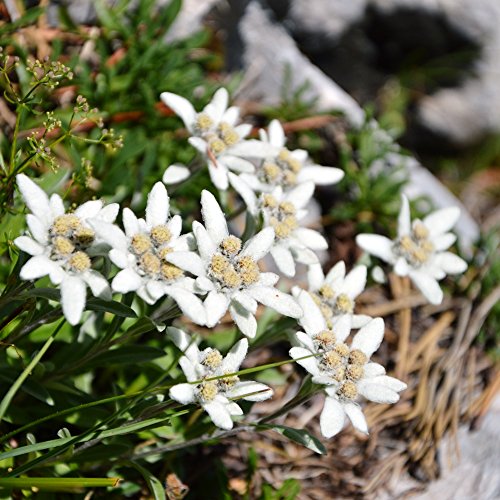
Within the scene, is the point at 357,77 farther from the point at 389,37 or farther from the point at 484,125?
the point at 484,125

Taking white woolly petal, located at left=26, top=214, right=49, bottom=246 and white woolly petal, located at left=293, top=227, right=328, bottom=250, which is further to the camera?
white woolly petal, located at left=293, top=227, right=328, bottom=250

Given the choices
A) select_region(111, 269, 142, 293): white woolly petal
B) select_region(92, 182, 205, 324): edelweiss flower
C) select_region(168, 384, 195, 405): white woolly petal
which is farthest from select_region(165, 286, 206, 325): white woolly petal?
select_region(168, 384, 195, 405): white woolly petal

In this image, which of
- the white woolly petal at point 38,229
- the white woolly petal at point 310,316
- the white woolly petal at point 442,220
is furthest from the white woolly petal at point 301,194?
the white woolly petal at point 38,229

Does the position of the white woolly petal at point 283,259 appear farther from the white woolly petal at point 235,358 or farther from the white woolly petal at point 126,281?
the white woolly petal at point 126,281

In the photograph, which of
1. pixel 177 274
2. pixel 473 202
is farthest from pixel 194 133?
pixel 473 202

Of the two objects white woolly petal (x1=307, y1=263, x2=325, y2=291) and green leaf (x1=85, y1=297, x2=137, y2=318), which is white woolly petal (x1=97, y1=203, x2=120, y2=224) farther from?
white woolly petal (x1=307, y1=263, x2=325, y2=291)

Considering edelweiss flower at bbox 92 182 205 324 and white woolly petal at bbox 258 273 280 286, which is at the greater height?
edelweiss flower at bbox 92 182 205 324

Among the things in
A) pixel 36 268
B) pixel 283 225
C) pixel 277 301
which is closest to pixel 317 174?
pixel 283 225

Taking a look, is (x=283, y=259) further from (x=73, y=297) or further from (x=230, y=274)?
(x=73, y=297)
